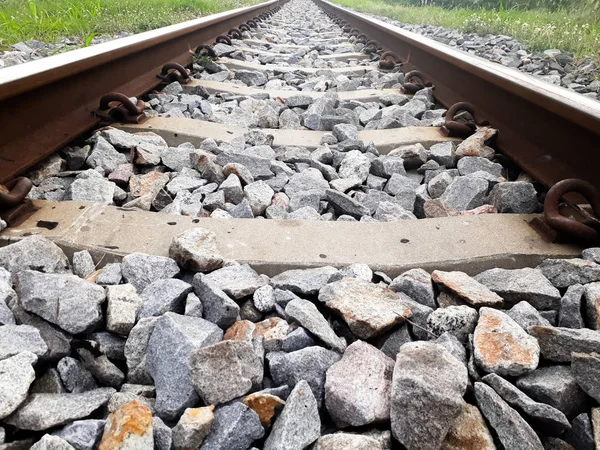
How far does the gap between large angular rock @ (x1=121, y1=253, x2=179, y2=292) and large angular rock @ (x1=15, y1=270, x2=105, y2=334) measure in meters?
0.16

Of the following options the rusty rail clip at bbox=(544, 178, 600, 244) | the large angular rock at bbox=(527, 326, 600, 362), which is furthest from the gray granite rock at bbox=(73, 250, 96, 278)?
the rusty rail clip at bbox=(544, 178, 600, 244)

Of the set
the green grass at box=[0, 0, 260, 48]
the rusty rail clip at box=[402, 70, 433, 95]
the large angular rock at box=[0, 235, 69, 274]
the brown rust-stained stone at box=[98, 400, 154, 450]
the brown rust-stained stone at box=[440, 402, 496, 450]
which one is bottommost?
the rusty rail clip at box=[402, 70, 433, 95]

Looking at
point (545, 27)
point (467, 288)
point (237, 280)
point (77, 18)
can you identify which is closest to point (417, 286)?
point (467, 288)

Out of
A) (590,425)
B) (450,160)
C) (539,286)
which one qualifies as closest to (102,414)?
(590,425)

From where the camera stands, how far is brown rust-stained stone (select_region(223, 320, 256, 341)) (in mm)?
1254

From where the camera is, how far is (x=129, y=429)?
94 cm

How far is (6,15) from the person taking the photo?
17.2 feet

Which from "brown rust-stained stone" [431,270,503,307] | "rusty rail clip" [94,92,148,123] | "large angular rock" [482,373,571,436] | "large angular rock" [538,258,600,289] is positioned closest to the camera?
"large angular rock" [482,373,571,436]

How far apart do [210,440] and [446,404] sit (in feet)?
1.60

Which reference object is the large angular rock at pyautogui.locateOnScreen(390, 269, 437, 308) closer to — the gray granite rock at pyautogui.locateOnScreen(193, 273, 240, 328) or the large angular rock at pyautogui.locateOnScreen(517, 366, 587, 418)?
the large angular rock at pyautogui.locateOnScreen(517, 366, 587, 418)

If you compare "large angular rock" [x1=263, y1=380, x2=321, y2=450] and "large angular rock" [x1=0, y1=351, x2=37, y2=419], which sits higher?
"large angular rock" [x1=0, y1=351, x2=37, y2=419]

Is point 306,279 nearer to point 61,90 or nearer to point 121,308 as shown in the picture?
point 121,308

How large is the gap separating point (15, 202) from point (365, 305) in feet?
4.12

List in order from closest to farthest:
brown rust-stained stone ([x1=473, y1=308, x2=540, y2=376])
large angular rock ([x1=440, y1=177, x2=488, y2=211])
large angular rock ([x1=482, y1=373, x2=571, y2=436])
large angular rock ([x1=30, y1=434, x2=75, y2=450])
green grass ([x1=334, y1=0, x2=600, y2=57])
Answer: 1. large angular rock ([x1=30, y1=434, x2=75, y2=450])
2. large angular rock ([x1=482, y1=373, x2=571, y2=436])
3. brown rust-stained stone ([x1=473, y1=308, x2=540, y2=376])
4. large angular rock ([x1=440, y1=177, x2=488, y2=211])
5. green grass ([x1=334, y1=0, x2=600, y2=57])
